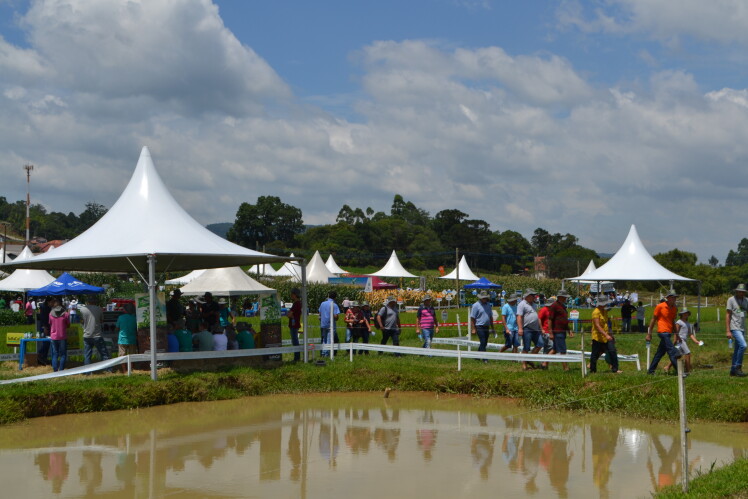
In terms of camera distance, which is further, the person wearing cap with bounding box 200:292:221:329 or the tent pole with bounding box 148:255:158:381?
the person wearing cap with bounding box 200:292:221:329

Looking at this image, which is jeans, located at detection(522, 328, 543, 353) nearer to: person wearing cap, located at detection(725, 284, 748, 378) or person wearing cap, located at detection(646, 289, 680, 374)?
person wearing cap, located at detection(646, 289, 680, 374)

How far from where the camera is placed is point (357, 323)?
20844 millimetres

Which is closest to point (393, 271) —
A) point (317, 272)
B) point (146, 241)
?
point (317, 272)

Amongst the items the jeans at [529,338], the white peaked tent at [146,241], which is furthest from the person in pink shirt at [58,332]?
the jeans at [529,338]

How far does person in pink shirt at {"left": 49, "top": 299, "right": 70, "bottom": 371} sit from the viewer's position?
16484mm

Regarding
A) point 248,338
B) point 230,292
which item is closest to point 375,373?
point 248,338

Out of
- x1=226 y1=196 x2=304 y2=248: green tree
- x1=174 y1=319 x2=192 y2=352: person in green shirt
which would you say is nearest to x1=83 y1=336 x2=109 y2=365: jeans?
x1=174 y1=319 x2=192 y2=352: person in green shirt

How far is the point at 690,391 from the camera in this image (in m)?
13.5

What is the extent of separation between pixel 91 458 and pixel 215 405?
4.57 m

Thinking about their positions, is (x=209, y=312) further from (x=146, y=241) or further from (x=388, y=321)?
(x=388, y=321)

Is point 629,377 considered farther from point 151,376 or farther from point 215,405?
point 151,376

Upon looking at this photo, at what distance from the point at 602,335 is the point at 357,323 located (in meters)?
7.40

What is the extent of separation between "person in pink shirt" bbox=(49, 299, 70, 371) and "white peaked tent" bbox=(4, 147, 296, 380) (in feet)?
3.45

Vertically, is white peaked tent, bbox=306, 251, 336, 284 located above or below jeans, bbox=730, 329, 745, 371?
above
